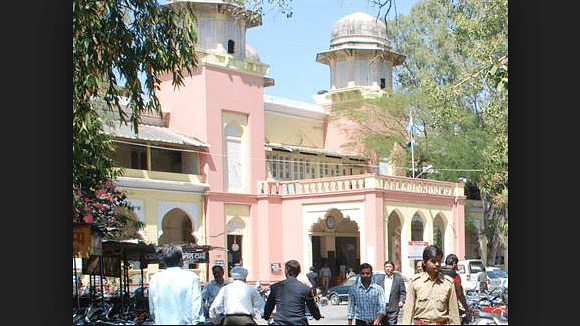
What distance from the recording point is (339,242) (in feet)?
97.0

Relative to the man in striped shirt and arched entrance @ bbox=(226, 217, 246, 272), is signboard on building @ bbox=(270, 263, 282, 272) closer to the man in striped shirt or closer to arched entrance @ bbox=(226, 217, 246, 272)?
arched entrance @ bbox=(226, 217, 246, 272)

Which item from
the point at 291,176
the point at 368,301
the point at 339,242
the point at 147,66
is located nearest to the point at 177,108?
the point at 291,176

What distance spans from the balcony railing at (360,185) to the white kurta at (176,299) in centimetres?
1970

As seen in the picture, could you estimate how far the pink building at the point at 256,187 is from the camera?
25719mm

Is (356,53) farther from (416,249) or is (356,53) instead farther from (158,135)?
→ (158,135)

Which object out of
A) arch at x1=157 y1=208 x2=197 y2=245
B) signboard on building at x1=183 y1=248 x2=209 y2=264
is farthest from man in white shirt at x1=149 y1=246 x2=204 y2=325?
arch at x1=157 y1=208 x2=197 y2=245

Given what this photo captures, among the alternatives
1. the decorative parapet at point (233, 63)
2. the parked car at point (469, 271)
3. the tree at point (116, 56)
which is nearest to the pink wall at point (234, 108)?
the decorative parapet at point (233, 63)

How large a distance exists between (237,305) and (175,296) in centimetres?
55

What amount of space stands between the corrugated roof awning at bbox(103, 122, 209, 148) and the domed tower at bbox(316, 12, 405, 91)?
8.39m

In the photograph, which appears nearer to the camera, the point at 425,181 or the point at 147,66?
the point at 147,66

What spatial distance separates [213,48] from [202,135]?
129 inches

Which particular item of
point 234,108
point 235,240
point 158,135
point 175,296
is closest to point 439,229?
point 235,240
